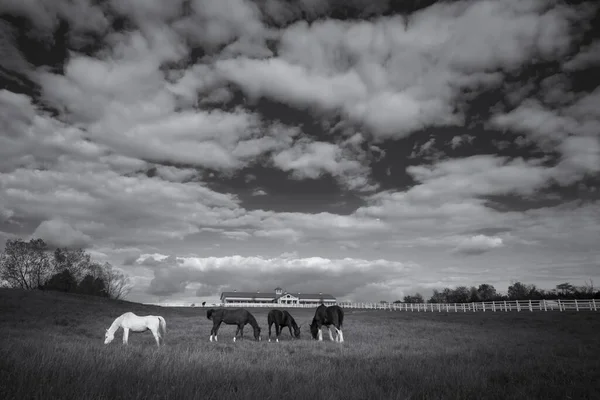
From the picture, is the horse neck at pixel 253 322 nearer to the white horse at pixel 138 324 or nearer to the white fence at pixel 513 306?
the white horse at pixel 138 324

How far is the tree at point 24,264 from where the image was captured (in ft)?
206

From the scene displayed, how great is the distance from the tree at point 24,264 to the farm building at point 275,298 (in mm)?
84230

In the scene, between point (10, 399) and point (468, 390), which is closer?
point (10, 399)

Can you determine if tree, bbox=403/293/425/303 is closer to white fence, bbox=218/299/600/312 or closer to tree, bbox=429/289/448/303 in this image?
tree, bbox=429/289/448/303

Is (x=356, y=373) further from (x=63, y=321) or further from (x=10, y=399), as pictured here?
(x=63, y=321)

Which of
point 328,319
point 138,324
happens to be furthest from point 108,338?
point 328,319

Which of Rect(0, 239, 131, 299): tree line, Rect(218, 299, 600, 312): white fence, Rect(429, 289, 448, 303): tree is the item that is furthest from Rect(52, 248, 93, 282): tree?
Rect(429, 289, 448, 303): tree

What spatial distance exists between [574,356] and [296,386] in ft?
38.9

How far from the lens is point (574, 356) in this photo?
12.5 metres

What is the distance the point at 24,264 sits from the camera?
214 ft

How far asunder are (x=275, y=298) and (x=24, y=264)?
103 m

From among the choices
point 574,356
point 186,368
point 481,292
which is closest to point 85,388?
point 186,368

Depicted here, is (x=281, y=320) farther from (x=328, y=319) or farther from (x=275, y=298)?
(x=275, y=298)

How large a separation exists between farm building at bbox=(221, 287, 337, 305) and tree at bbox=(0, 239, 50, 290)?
8423 centimetres
